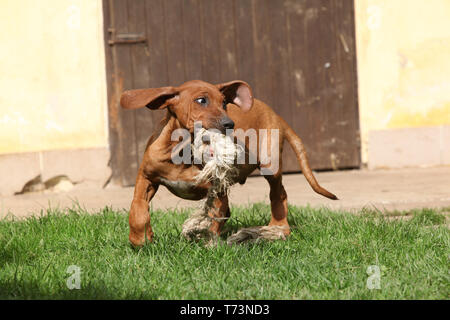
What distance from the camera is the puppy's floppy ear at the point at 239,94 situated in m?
3.38

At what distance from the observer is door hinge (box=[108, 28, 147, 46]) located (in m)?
6.67

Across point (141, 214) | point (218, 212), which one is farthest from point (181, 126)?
point (218, 212)

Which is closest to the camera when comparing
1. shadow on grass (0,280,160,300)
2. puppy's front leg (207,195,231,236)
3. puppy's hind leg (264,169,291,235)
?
shadow on grass (0,280,160,300)

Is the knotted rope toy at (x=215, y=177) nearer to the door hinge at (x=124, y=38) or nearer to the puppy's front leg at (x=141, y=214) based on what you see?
the puppy's front leg at (x=141, y=214)

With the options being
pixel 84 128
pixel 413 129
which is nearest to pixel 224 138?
pixel 84 128

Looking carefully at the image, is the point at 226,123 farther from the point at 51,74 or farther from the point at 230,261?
the point at 51,74

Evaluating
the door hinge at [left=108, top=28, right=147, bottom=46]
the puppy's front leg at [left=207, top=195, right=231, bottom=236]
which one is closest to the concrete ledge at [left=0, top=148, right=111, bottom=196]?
the door hinge at [left=108, top=28, right=147, bottom=46]

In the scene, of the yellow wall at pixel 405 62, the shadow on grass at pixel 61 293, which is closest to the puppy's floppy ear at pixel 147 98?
the shadow on grass at pixel 61 293

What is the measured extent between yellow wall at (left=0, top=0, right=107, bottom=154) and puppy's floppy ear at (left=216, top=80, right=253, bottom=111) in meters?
3.53

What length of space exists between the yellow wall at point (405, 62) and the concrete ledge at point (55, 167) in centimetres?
301

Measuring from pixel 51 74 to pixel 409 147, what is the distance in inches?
156

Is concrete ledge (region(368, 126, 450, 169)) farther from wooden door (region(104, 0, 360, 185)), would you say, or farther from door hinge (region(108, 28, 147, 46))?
door hinge (region(108, 28, 147, 46))
